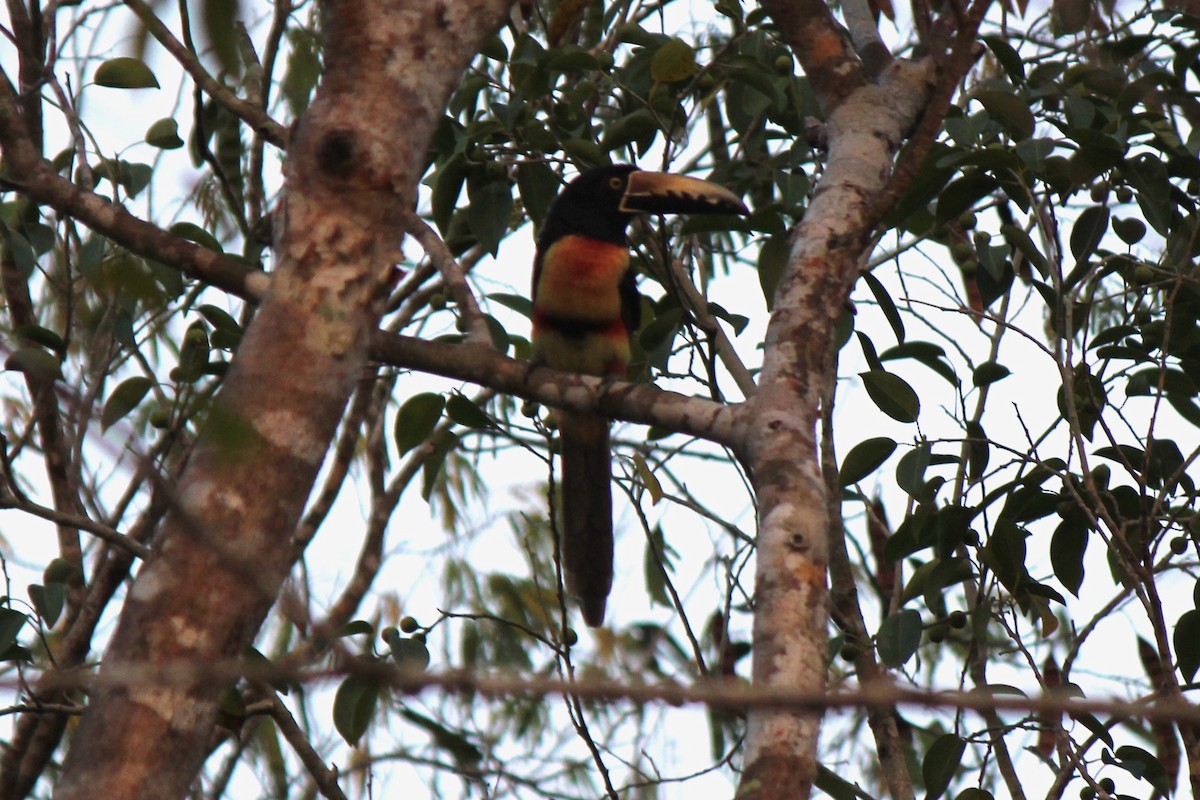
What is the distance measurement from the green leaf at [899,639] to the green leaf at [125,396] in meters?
1.91

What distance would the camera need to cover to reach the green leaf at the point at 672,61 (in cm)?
340

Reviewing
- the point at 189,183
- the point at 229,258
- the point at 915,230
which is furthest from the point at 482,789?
the point at 189,183

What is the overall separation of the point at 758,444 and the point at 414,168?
77 centimetres

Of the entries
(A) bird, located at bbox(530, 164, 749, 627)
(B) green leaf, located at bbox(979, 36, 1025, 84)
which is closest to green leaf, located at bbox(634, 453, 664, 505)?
(A) bird, located at bbox(530, 164, 749, 627)

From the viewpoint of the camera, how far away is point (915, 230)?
3.82m

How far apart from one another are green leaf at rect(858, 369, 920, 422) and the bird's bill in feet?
1.99

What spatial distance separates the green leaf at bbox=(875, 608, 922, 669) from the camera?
310 cm

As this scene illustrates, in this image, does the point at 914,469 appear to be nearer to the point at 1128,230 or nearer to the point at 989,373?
the point at 989,373

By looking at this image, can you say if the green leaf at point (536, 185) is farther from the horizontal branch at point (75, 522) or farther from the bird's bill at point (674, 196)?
the horizontal branch at point (75, 522)

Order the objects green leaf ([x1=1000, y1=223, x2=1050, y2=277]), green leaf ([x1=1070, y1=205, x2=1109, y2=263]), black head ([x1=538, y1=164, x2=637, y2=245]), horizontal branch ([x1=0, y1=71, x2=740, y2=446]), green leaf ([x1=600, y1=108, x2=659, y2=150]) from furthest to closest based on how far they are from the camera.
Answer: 1. black head ([x1=538, y1=164, x2=637, y2=245])
2. green leaf ([x1=600, y1=108, x2=659, y2=150])
3. green leaf ([x1=1070, y1=205, x2=1109, y2=263])
4. green leaf ([x1=1000, y1=223, x2=1050, y2=277])
5. horizontal branch ([x1=0, y1=71, x2=740, y2=446])

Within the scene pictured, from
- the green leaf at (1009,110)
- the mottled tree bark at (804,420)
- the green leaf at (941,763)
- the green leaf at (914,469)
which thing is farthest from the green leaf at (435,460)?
the green leaf at (1009,110)

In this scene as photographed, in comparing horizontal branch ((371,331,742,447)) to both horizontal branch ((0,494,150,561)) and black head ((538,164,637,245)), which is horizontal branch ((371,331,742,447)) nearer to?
horizontal branch ((0,494,150,561))

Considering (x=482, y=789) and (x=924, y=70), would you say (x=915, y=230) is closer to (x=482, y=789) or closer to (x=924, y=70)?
(x=924, y=70)

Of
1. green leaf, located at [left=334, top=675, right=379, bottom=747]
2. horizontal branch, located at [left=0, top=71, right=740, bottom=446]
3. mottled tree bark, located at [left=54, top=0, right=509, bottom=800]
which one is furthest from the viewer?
green leaf, located at [left=334, top=675, right=379, bottom=747]
